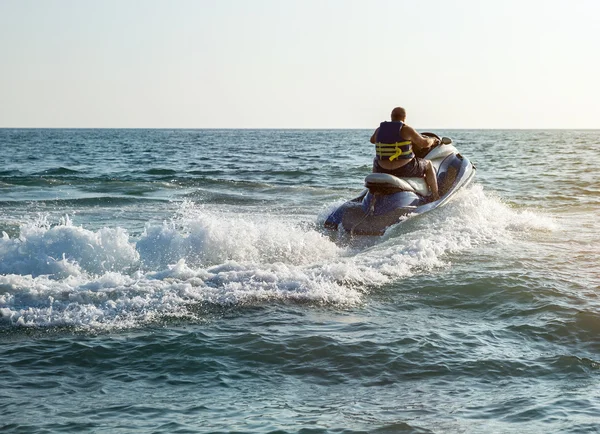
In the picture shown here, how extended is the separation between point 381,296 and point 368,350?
185 cm

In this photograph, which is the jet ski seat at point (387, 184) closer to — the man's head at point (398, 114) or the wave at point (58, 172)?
the man's head at point (398, 114)

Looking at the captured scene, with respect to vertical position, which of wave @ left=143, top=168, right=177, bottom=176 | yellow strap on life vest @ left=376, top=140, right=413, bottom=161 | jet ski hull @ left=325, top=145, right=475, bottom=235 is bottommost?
wave @ left=143, top=168, right=177, bottom=176

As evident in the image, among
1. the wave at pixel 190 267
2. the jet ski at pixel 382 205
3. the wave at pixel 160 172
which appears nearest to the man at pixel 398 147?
the jet ski at pixel 382 205

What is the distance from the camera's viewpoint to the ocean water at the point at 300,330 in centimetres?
521

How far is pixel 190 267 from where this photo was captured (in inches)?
362

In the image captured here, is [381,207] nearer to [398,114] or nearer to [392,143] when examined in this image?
[392,143]

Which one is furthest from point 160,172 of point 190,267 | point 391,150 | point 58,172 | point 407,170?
point 190,267

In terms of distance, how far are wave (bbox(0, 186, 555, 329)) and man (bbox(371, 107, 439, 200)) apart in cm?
104

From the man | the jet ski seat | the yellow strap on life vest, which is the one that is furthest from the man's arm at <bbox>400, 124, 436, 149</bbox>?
the jet ski seat

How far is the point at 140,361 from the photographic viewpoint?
6.11 metres

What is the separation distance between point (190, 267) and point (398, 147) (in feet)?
14.7

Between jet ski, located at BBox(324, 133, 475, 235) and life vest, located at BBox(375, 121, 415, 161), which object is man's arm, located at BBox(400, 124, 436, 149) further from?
jet ski, located at BBox(324, 133, 475, 235)

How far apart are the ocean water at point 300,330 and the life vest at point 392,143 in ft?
3.55

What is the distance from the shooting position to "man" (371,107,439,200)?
12.1 meters
